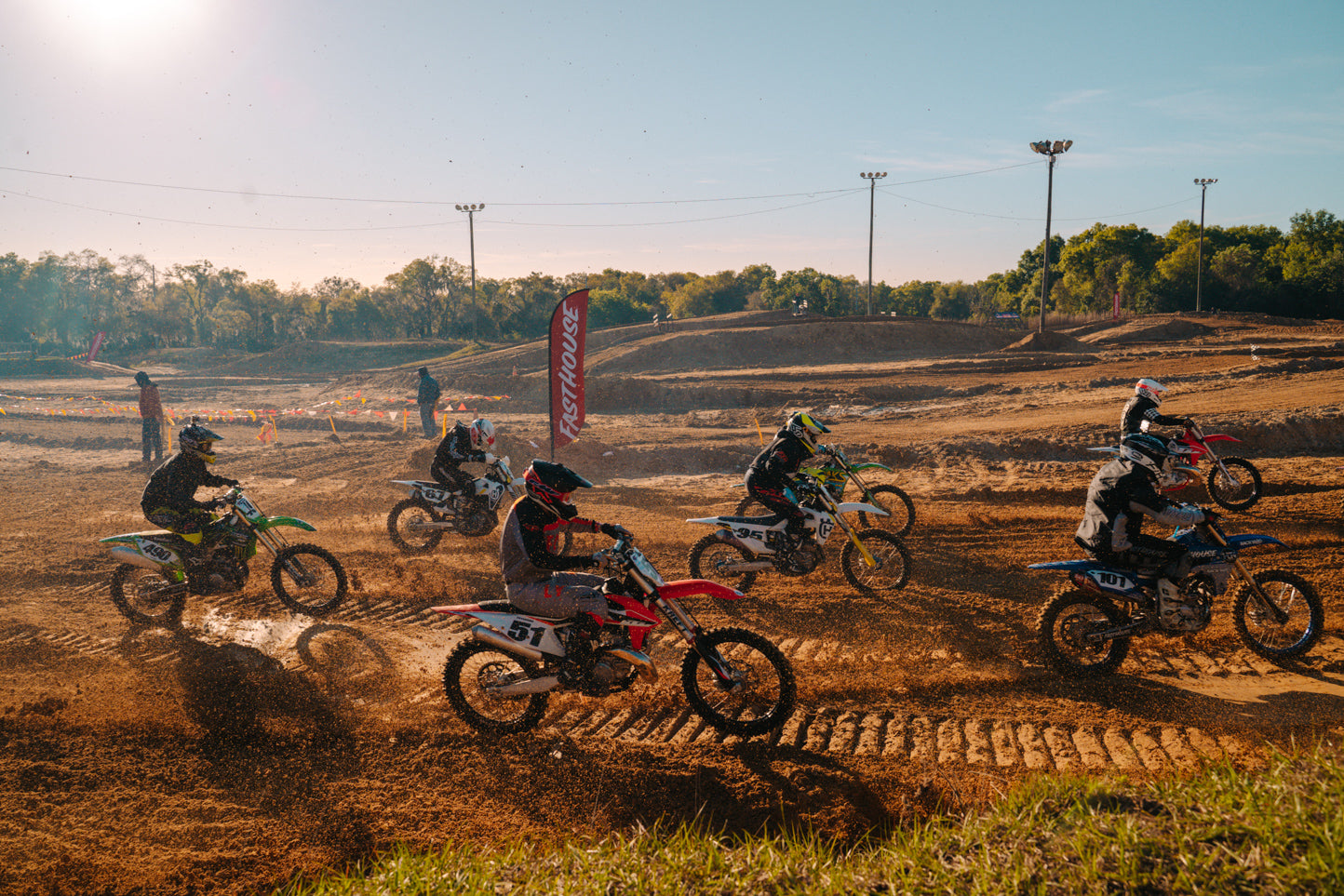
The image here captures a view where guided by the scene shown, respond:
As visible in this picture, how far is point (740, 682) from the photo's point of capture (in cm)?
490

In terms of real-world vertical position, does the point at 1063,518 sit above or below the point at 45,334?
below

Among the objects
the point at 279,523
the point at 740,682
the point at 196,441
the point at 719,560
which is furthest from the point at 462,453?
the point at 740,682

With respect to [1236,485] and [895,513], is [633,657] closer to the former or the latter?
[895,513]

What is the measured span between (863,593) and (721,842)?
4.19 metres

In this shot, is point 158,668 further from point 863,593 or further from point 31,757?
point 863,593

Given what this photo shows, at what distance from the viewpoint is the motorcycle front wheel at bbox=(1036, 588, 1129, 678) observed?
555 centimetres

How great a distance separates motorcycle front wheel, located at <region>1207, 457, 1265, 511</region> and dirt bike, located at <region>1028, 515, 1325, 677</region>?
4.80 metres

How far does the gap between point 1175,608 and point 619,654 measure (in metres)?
4.09

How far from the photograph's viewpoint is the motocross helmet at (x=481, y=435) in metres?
9.38

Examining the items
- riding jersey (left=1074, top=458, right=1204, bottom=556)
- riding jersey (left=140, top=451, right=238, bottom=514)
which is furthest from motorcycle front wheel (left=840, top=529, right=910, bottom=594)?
riding jersey (left=140, top=451, right=238, bottom=514)

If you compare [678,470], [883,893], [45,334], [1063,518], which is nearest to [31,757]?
[883,893]

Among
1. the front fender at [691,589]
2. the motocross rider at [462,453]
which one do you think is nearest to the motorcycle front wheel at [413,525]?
the motocross rider at [462,453]

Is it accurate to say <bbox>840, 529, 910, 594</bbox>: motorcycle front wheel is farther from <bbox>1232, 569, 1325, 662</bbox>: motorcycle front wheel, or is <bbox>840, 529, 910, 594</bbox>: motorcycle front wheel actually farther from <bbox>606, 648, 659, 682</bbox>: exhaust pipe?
<bbox>606, 648, 659, 682</bbox>: exhaust pipe

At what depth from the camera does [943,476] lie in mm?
13430
